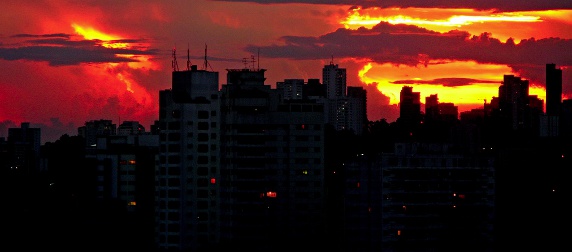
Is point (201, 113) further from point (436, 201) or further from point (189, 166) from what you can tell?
point (436, 201)

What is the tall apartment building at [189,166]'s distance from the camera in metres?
85.4

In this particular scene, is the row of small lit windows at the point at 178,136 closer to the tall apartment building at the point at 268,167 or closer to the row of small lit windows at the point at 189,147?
the row of small lit windows at the point at 189,147

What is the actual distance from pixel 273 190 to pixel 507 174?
1572 cm

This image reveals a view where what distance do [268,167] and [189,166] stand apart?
15.2ft

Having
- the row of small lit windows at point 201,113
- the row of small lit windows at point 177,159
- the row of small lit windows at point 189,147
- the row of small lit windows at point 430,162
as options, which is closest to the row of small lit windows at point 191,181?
the row of small lit windows at point 177,159

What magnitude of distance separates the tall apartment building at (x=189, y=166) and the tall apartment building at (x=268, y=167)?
2.92 ft

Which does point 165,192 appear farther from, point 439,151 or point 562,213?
point 562,213

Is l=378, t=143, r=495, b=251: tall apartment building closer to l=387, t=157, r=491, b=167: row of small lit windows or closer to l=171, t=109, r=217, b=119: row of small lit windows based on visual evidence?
l=387, t=157, r=491, b=167: row of small lit windows

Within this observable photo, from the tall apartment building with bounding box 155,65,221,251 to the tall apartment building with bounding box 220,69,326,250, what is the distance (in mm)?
890

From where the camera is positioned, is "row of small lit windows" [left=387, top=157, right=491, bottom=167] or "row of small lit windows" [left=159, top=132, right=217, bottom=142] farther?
"row of small lit windows" [left=159, top=132, right=217, bottom=142]

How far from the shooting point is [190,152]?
285 feet

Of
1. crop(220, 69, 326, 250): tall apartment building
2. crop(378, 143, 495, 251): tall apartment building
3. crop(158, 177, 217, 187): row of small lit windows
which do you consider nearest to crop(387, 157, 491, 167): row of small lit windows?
crop(378, 143, 495, 251): tall apartment building

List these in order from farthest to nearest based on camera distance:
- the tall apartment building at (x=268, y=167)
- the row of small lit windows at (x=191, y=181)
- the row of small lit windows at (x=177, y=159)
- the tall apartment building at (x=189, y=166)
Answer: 1. the row of small lit windows at (x=177, y=159)
2. the row of small lit windows at (x=191, y=181)
3. the tall apartment building at (x=189, y=166)
4. the tall apartment building at (x=268, y=167)

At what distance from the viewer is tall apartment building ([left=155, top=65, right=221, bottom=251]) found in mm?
85438
